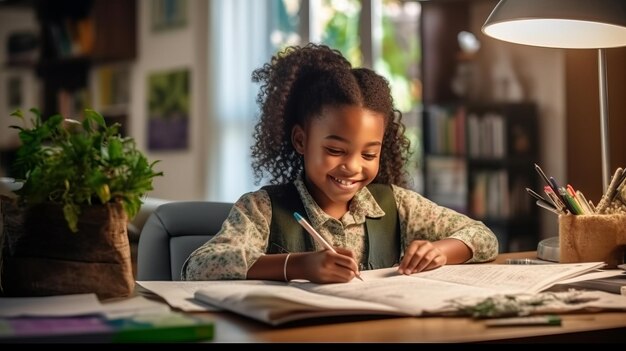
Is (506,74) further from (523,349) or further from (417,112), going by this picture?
(523,349)

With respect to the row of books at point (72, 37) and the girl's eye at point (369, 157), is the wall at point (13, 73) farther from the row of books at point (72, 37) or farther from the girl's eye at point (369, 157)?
the girl's eye at point (369, 157)

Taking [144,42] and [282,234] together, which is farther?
[144,42]

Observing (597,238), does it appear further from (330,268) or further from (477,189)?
(477,189)

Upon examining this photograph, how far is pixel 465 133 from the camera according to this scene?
4.64 metres

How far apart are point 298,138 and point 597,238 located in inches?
22.9

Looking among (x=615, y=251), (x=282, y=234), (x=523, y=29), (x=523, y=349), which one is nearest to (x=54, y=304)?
(x=523, y=349)

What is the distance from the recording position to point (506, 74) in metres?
4.70

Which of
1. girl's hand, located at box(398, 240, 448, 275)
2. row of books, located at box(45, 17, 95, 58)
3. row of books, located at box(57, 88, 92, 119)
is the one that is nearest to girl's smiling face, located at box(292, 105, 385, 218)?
girl's hand, located at box(398, 240, 448, 275)

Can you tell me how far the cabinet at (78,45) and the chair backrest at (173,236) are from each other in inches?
167

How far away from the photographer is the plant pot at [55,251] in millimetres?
1139

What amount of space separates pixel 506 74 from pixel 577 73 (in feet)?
2.76

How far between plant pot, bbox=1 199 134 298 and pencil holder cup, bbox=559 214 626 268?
30.9 inches

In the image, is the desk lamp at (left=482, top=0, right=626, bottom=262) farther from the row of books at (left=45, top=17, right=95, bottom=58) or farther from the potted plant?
the row of books at (left=45, top=17, right=95, bottom=58)

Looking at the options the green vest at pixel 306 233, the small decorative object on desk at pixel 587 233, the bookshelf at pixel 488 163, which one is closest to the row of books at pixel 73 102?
the bookshelf at pixel 488 163
